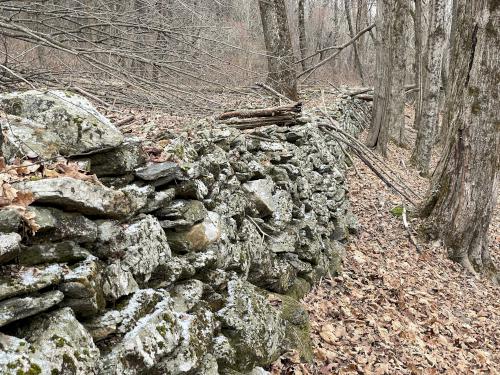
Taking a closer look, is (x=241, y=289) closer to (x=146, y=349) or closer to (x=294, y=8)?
(x=146, y=349)

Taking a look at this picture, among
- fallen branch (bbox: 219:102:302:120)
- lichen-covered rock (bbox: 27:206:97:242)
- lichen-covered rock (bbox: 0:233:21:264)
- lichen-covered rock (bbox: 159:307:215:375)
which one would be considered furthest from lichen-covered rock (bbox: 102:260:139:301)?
fallen branch (bbox: 219:102:302:120)

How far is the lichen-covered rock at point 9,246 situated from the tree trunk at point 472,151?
24.4 feet

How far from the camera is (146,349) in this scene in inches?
111

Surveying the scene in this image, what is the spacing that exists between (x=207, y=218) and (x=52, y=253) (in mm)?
1640

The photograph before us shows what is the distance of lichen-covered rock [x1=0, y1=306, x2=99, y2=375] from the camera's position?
2189mm

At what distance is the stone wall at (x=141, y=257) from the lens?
2.42m

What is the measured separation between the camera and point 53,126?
341 centimetres

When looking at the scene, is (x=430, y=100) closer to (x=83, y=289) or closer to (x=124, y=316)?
(x=124, y=316)

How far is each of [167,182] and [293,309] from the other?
2.03 m

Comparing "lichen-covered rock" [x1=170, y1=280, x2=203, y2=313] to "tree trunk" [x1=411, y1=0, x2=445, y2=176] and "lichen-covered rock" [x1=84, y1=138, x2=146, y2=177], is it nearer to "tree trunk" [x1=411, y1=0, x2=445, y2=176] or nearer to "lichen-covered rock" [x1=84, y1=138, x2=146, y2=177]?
"lichen-covered rock" [x1=84, y1=138, x2=146, y2=177]

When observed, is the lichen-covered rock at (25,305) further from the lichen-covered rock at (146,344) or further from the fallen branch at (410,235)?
the fallen branch at (410,235)

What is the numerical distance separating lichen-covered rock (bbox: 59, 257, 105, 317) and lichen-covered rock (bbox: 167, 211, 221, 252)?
3.35 ft

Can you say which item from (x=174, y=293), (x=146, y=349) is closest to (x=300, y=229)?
(x=174, y=293)

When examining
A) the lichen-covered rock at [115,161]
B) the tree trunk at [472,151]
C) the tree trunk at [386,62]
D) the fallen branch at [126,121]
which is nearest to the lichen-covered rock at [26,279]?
the lichen-covered rock at [115,161]
